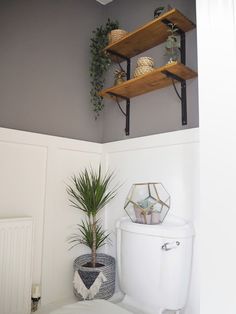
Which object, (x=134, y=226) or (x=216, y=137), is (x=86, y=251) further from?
(x=216, y=137)

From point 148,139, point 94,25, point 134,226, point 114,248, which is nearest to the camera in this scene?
point 134,226

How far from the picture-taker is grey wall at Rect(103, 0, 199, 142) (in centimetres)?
157

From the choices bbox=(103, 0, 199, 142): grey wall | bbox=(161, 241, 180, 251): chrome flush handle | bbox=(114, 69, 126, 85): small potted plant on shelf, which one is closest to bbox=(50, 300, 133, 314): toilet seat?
bbox=(161, 241, 180, 251): chrome flush handle

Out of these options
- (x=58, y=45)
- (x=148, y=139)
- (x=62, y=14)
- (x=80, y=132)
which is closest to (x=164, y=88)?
(x=148, y=139)

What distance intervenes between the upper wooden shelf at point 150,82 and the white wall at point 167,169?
1.11 feet

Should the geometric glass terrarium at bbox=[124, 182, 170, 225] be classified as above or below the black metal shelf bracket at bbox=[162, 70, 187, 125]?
below

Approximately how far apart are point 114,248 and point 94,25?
1705 mm

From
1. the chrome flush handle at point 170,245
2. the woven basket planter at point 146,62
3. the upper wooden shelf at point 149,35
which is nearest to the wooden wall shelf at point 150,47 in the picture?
the upper wooden shelf at point 149,35

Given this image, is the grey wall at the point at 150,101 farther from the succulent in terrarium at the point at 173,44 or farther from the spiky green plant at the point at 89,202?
the spiky green plant at the point at 89,202

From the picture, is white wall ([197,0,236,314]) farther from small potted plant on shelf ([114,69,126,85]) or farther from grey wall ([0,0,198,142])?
small potted plant on shelf ([114,69,126,85])

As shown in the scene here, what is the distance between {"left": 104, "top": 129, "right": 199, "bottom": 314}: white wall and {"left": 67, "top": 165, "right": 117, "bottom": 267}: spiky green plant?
0.34 feet

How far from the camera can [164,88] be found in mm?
1697

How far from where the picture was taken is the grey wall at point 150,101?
1.57m

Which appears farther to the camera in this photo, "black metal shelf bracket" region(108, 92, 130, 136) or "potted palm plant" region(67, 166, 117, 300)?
"black metal shelf bracket" region(108, 92, 130, 136)
